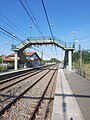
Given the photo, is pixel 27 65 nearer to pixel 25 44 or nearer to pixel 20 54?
pixel 20 54

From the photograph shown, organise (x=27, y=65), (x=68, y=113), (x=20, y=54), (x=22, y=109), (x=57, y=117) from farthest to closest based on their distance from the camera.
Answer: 1. (x=27, y=65)
2. (x=20, y=54)
3. (x=22, y=109)
4. (x=68, y=113)
5. (x=57, y=117)

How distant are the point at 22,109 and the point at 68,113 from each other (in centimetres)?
208

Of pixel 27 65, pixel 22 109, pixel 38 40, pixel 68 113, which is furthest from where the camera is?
pixel 27 65

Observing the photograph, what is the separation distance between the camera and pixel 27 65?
5862 centimetres

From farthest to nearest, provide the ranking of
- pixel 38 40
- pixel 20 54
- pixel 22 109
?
pixel 20 54 → pixel 38 40 → pixel 22 109

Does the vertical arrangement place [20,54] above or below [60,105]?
above

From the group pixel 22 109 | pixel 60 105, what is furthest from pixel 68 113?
pixel 22 109

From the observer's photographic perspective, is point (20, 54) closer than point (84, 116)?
No

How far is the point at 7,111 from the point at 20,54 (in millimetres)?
42481

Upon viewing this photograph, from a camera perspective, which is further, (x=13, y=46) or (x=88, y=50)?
(x=88, y=50)

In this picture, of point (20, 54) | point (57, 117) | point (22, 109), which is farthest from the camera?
point (20, 54)

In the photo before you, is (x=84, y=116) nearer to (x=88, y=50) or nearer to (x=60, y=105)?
(x=60, y=105)

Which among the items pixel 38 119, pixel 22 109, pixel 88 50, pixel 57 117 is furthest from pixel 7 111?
pixel 88 50

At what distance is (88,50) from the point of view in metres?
76.6
